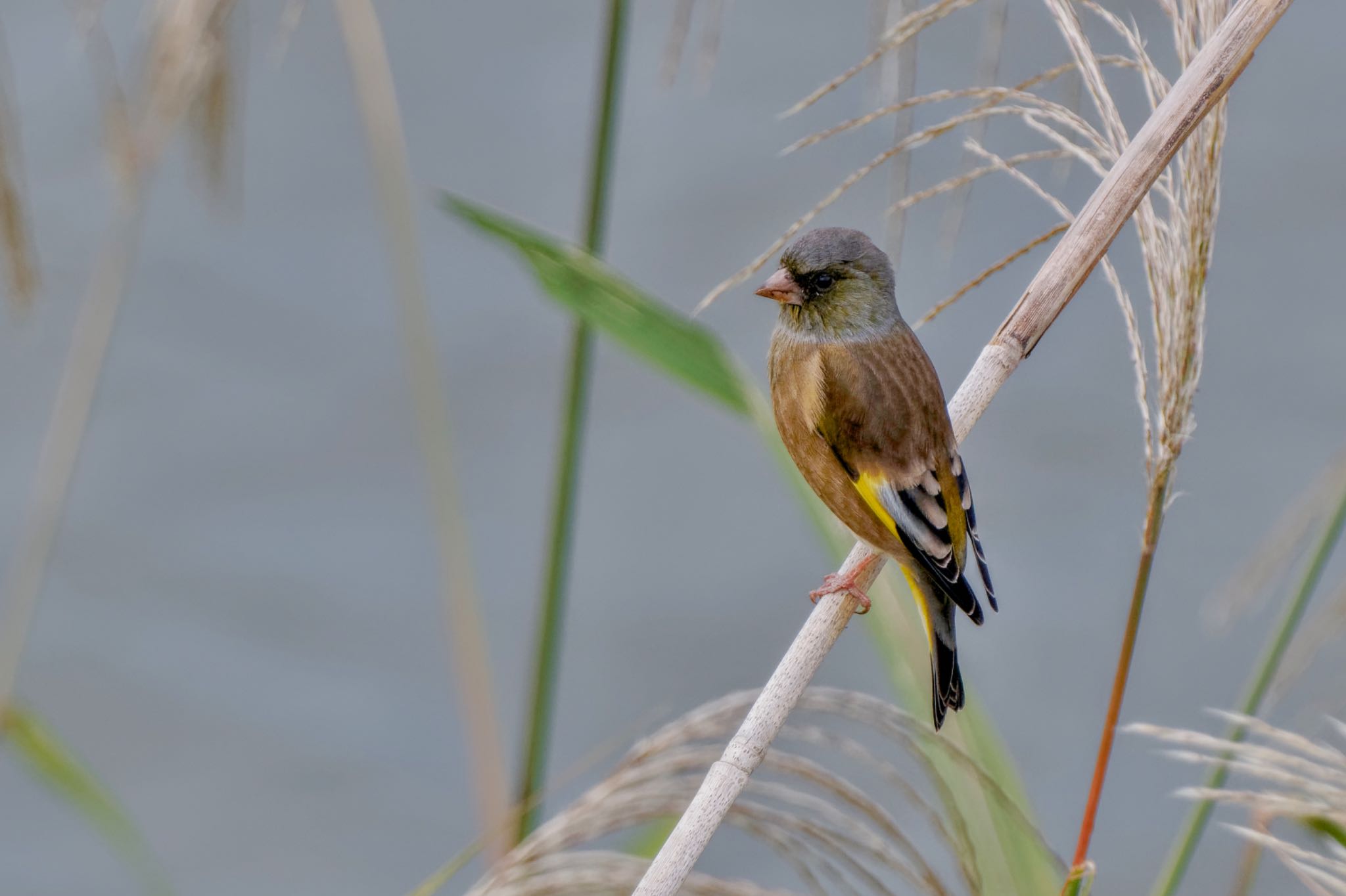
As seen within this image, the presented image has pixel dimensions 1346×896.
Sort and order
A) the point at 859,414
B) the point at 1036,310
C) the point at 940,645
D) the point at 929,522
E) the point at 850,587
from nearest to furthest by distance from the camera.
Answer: the point at 1036,310
the point at 850,587
the point at 940,645
the point at 929,522
the point at 859,414

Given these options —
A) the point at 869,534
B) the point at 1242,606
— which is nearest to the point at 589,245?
the point at 869,534

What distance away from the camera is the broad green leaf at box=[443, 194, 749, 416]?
5.30ft

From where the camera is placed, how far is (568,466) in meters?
1.91

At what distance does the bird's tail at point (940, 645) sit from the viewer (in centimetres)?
164

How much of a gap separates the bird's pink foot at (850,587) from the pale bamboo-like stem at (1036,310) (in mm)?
18

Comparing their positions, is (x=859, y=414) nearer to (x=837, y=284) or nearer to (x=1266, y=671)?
(x=837, y=284)

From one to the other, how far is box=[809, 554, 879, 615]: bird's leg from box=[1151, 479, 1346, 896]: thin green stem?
428mm

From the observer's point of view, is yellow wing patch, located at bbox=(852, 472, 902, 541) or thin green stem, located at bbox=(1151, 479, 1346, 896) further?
yellow wing patch, located at bbox=(852, 472, 902, 541)

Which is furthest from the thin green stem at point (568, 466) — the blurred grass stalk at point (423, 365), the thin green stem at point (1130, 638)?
the thin green stem at point (1130, 638)

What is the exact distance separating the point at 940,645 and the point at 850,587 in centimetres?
23

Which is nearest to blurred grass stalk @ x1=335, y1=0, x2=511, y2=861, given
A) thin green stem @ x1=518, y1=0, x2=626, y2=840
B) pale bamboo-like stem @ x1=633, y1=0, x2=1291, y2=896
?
thin green stem @ x1=518, y1=0, x2=626, y2=840

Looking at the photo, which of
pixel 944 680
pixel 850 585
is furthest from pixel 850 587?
pixel 944 680

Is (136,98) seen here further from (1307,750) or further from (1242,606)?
(1242,606)

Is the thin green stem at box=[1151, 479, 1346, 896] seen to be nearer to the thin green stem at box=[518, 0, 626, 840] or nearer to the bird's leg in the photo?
the bird's leg
